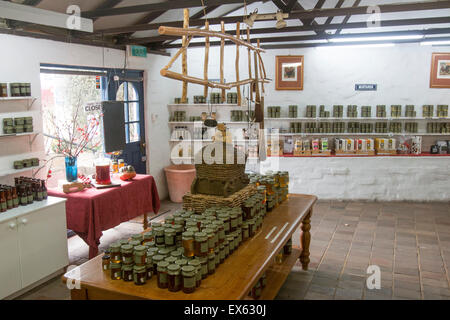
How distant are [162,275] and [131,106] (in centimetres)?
532

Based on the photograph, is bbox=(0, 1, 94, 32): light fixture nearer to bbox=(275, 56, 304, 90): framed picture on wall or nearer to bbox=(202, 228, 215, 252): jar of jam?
bbox=(202, 228, 215, 252): jar of jam

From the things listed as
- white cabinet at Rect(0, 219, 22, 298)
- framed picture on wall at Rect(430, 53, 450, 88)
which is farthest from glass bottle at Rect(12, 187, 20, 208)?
framed picture on wall at Rect(430, 53, 450, 88)

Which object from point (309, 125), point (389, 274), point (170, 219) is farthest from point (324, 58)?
point (170, 219)

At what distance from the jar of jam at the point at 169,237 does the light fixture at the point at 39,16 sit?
3022 millimetres

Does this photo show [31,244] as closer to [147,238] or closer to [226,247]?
[147,238]

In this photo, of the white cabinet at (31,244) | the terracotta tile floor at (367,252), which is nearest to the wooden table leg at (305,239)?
the terracotta tile floor at (367,252)

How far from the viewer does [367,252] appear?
5.36 m

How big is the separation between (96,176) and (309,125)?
4.58 metres

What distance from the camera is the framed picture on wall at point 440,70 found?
7836 millimetres

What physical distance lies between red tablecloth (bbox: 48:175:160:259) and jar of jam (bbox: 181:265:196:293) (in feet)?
8.84

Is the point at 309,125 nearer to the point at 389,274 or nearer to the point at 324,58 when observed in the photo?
the point at 324,58

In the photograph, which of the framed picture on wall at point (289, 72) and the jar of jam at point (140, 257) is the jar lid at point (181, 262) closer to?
the jar of jam at point (140, 257)

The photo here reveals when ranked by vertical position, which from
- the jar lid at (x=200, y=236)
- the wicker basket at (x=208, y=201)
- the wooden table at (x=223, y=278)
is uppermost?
the wicker basket at (x=208, y=201)

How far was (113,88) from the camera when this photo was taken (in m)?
6.63
